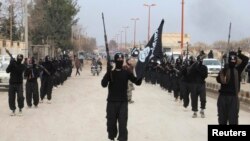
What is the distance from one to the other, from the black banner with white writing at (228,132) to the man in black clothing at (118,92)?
9.39 feet

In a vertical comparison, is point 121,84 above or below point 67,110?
above

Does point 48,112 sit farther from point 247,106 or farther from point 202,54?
point 247,106

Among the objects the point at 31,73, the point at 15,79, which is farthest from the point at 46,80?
the point at 15,79

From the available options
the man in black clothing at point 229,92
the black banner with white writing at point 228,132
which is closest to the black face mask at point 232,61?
the man in black clothing at point 229,92

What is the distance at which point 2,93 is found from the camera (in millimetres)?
27984

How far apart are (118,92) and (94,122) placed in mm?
4934

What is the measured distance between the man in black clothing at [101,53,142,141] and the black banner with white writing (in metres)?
2.86

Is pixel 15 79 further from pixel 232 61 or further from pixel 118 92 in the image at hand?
pixel 232 61

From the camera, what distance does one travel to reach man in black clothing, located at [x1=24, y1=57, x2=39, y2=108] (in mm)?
18875

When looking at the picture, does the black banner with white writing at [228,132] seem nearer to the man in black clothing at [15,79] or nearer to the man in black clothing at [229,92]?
the man in black clothing at [229,92]

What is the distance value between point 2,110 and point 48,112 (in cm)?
174

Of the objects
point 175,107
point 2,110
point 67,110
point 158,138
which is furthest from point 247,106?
point 158,138

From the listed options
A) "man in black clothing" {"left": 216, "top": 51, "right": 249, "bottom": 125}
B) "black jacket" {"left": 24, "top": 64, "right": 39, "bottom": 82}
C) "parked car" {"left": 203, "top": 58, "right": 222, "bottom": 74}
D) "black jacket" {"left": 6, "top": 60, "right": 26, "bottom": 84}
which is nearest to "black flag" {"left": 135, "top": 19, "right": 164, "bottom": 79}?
"man in black clothing" {"left": 216, "top": 51, "right": 249, "bottom": 125}

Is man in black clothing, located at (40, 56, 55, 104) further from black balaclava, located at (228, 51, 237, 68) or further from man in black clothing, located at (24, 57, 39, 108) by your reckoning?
black balaclava, located at (228, 51, 237, 68)
